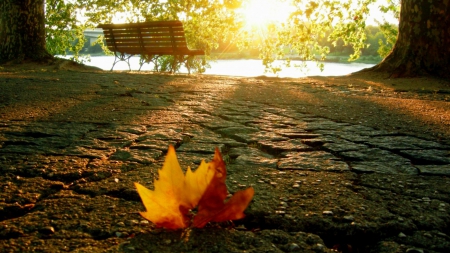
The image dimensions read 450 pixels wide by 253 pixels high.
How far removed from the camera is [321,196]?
164 cm

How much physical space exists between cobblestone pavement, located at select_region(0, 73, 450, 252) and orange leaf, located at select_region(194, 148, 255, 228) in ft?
0.27

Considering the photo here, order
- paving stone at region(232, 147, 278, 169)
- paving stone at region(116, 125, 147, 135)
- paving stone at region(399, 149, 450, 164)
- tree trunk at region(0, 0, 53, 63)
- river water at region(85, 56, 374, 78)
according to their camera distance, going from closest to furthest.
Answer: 1. paving stone at region(232, 147, 278, 169)
2. paving stone at region(399, 149, 450, 164)
3. paving stone at region(116, 125, 147, 135)
4. tree trunk at region(0, 0, 53, 63)
5. river water at region(85, 56, 374, 78)

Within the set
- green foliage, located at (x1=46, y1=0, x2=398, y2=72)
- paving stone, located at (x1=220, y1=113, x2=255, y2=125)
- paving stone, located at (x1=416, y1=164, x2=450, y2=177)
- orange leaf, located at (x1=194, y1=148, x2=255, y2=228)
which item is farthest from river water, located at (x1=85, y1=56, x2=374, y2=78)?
orange leaf, located at (x1=194, y1=148, x2=255, y2=228)

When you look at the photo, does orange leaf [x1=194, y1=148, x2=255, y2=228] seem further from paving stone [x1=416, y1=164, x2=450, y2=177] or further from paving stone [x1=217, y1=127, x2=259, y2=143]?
paving stone [x1=217, y1=127, x2=259, y2=143]

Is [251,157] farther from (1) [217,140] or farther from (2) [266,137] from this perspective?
(2) [266,137]

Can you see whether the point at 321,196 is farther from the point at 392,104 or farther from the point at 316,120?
the point at 392,104

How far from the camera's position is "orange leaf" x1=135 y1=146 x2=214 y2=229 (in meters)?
1.09

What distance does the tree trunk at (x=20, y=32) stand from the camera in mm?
9398

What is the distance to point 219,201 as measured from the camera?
1.18 meters

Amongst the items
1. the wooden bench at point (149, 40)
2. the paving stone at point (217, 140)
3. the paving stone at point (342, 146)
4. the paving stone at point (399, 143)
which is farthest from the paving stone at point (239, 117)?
the wooden bench at point (149, 40)

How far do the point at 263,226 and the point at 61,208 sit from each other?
→ 68 centimetres

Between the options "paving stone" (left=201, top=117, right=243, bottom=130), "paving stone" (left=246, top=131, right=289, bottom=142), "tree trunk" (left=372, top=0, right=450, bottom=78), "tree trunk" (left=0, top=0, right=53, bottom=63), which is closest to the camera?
"paving stone" (left=246, top=131, right=289, bottom=142)

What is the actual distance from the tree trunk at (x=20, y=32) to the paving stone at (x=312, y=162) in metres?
8.45

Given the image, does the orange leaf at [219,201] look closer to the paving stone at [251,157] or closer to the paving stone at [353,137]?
the paving stone at [251,157]
